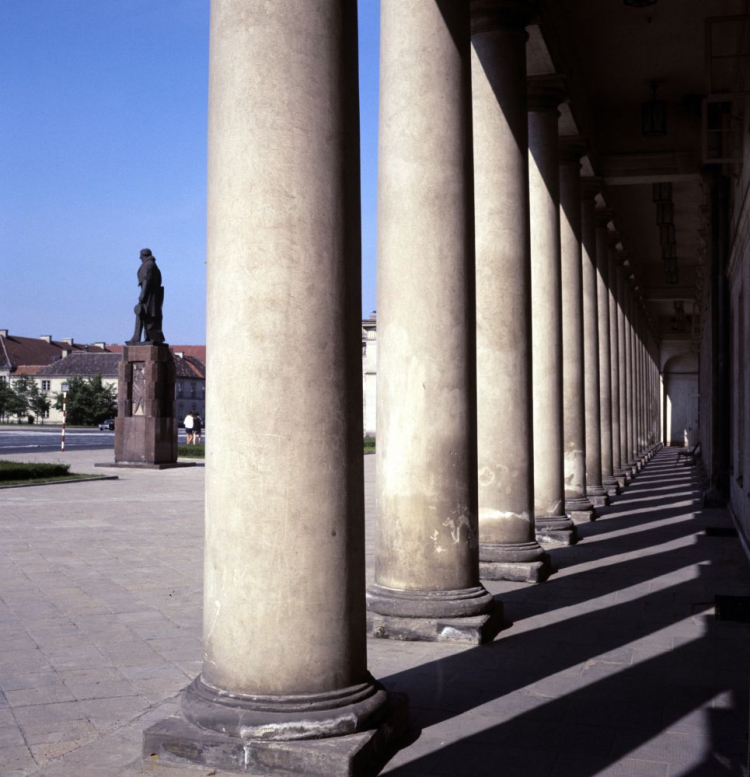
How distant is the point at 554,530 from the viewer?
15.4m

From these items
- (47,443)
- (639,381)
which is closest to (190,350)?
(47,443)

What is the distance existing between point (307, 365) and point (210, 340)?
0.64 m

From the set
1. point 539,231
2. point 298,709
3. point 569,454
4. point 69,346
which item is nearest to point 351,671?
point 298,709

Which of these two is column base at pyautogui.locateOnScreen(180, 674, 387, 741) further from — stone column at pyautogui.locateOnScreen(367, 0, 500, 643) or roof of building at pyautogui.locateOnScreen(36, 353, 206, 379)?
roof of building at pyautogui.locateOnScreen(36, 353, 206, 379)

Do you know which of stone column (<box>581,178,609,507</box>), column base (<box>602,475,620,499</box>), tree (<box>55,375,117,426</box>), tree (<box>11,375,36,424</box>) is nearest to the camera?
stone column (<box>581,178,609,507</box>)

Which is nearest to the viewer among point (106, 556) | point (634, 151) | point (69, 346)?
point (106, 556)

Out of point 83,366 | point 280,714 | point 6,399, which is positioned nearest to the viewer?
point 280,714

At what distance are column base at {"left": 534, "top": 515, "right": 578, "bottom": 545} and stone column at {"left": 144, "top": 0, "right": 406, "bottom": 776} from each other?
10.1 meters

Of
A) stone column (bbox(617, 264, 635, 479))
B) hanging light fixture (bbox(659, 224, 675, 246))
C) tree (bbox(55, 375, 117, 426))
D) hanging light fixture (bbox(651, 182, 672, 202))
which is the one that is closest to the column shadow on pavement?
hanging light fixture (bbox(651, 182, 672, 202))

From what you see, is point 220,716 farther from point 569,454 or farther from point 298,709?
point 569,454

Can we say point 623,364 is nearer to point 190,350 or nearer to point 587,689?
point 587,689

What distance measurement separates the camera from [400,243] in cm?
894

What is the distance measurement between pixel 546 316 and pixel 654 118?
8.20 m

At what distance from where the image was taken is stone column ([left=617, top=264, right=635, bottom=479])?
3419 centimetres
